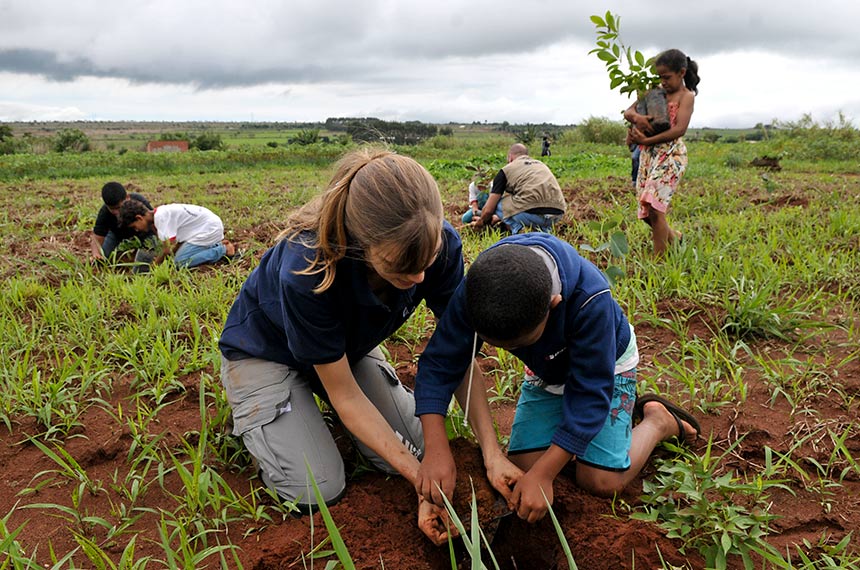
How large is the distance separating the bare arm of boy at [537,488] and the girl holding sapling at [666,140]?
244 centimetres

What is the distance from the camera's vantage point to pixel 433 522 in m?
1.61

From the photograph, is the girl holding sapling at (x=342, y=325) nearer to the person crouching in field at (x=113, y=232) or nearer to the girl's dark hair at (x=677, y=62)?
the girl's dark hair at (x=677, y=62)

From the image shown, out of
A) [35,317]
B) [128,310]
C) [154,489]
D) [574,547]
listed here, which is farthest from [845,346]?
[35,317]

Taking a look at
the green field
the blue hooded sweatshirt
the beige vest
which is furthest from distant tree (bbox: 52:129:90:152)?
the blue hooded sweatshirt

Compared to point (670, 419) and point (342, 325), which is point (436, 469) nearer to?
point (342, 325)

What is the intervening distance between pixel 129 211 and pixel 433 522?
3740 mm

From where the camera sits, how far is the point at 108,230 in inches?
188

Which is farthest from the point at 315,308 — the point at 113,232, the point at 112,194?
the point at 113,232

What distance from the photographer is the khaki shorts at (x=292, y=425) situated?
72.4 inches

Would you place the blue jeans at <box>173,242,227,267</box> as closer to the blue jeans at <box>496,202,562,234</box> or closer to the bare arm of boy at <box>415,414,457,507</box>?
the blue jeans at <box>496,202,562,234</box>

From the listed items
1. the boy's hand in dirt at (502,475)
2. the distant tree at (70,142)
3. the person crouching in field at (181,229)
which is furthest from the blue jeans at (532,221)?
the distant tree at (70,142)

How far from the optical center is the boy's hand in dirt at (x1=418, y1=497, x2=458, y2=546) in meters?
1.59

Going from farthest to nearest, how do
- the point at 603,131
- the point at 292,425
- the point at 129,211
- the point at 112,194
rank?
the point at 603,131 → the point at 112,194 → the point at 129,211 → the point at 292,425

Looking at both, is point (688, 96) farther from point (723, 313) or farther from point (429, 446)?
point (429, 446)
